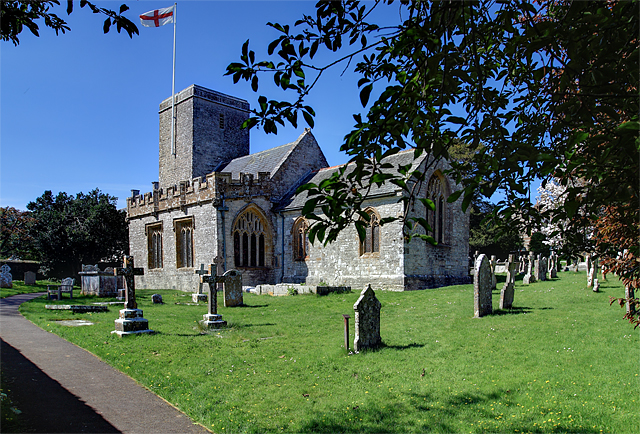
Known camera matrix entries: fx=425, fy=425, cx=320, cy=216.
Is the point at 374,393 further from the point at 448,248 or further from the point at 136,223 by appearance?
the point at 136,223

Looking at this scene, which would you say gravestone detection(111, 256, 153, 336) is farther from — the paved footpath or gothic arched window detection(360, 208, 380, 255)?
gothic arched window detection(360, 208, 380, 255)

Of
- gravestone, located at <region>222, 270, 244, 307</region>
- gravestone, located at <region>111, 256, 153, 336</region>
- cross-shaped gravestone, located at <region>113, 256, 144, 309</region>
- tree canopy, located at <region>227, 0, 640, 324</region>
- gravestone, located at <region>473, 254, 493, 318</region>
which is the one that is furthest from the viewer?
gravestone, located at <region>222, 270, 244, 307</region>

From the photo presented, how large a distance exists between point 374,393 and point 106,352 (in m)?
5.33

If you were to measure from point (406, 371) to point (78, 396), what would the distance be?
469 centimetres

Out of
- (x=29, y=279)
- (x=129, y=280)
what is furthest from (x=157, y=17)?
(x=129, y=280)

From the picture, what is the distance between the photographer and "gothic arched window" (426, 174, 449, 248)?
2028 cm

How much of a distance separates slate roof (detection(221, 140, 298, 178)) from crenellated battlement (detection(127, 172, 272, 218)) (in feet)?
4.61

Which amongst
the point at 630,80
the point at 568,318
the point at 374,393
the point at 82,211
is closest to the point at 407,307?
the point at 568,318

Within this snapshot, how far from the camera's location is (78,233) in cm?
3231

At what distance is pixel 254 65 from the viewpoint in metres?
3.62

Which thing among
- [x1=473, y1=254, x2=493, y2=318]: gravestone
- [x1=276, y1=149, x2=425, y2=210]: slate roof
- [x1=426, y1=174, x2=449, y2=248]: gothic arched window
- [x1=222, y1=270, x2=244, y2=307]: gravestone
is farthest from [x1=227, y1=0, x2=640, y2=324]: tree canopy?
[x1=426, y1=174, x2=449, y2=248]: gothic arched window

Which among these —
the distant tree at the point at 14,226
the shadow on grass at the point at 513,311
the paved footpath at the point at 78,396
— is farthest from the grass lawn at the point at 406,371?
the distant tree at the point at 14,226

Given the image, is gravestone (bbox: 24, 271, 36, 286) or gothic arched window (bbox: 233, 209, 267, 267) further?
gravestone (bbox: 24, 271, 36, 286)

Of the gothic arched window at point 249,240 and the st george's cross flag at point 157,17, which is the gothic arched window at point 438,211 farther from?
the st george's cross flag at point 157,17
